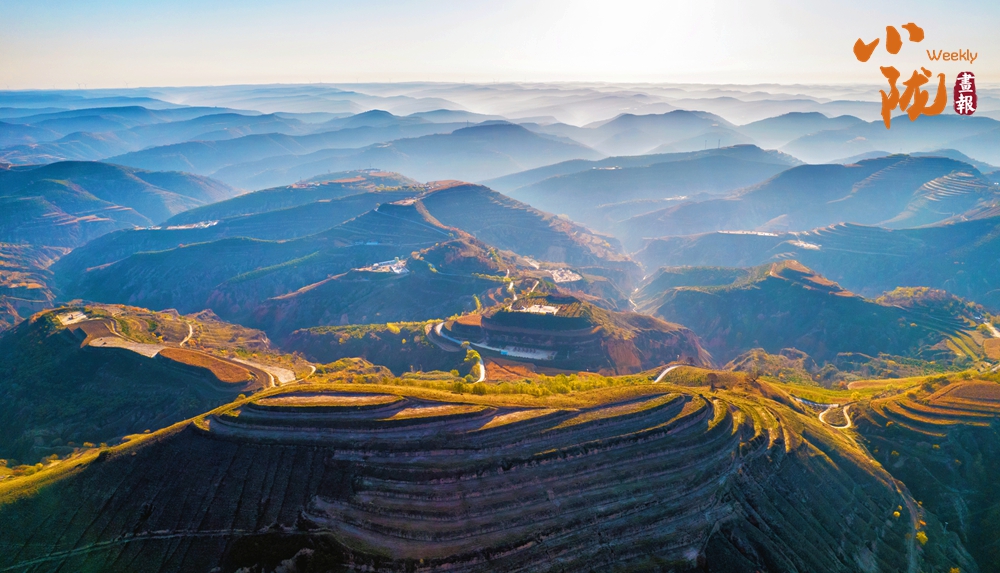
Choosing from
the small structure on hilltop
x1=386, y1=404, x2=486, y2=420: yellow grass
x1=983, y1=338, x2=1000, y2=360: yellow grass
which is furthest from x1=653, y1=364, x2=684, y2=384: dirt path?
the small structure on hilltop

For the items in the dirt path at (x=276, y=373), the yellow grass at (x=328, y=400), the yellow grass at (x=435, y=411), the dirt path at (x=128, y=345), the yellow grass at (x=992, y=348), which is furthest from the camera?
the yellow grass at (x=992, y=348)

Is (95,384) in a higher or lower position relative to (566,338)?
higher

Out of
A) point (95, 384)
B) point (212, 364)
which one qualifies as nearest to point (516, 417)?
point (212, 364)

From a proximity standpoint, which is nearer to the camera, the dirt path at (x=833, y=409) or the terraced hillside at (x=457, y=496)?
the terraced hillside at (x=457, y=496)

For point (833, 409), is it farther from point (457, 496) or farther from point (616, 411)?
point (457, 496)

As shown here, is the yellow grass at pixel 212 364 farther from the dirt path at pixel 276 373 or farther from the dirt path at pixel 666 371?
the dirt path at pixel 666 371

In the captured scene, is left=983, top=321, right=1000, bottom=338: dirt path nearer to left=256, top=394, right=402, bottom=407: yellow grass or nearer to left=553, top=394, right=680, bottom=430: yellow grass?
left=553, top=394, right=680, bottom=430: yellow grass

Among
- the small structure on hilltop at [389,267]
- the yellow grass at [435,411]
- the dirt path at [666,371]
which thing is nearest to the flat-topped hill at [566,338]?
the dirt path at [666,371]

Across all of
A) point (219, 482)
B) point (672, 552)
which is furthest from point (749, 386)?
point (219, 482)
